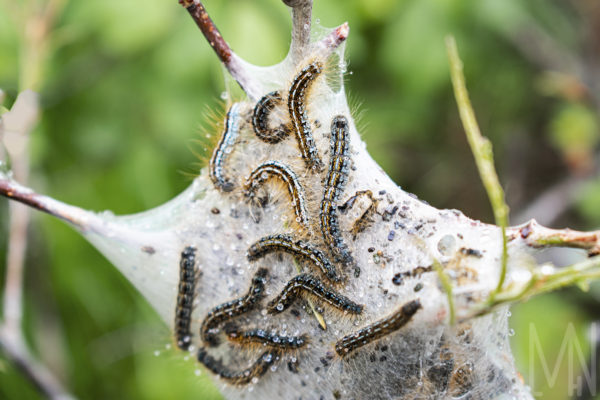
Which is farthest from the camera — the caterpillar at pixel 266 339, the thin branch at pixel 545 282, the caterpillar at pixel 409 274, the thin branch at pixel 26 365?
the thin branch at pixel 26 365

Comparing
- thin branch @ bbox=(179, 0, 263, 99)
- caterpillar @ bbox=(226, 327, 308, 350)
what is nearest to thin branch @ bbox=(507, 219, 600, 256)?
caterpillar @ bbox=(226, 327, 308, 350)

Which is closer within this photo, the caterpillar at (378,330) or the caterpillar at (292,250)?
the caterpillar at (378,330)

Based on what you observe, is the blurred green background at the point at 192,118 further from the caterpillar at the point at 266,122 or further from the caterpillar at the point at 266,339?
the caterpillar at the point at 266,339

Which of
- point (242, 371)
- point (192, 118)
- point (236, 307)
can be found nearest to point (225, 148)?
point (236, 307)
